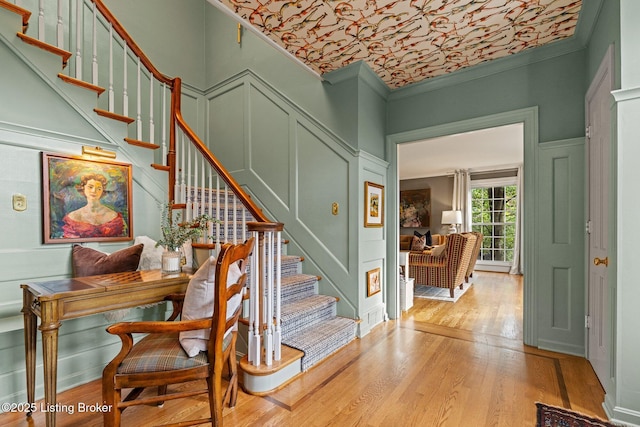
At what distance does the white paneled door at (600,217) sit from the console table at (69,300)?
2825 mm

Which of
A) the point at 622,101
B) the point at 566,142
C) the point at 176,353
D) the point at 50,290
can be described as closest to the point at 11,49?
the point at 50,290

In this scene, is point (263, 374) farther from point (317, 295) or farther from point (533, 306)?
point (533, 306)

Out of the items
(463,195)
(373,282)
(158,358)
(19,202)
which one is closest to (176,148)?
(19,202)

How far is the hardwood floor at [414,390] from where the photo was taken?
5.90ft

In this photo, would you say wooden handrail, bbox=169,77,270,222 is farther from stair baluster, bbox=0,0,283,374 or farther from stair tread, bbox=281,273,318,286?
stair tread, bbox=281,273,318,286

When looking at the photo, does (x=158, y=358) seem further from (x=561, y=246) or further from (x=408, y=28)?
(x=561, y=246)

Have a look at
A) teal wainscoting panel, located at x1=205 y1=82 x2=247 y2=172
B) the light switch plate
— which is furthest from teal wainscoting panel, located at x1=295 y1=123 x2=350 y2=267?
the light switch plate

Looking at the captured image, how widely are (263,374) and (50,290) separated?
1358 millimetres

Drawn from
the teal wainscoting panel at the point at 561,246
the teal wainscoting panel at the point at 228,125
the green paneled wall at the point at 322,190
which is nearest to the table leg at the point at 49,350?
the green paneled wall at the point at 322,190

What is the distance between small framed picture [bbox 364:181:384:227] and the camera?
10.6 feet

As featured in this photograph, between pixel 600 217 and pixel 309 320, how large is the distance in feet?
8.19

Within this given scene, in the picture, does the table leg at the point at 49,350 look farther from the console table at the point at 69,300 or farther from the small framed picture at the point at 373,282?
the small framed picture at the point at 373,282

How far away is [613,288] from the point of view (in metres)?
1.82

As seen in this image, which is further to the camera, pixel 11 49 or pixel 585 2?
pixel 585 2
